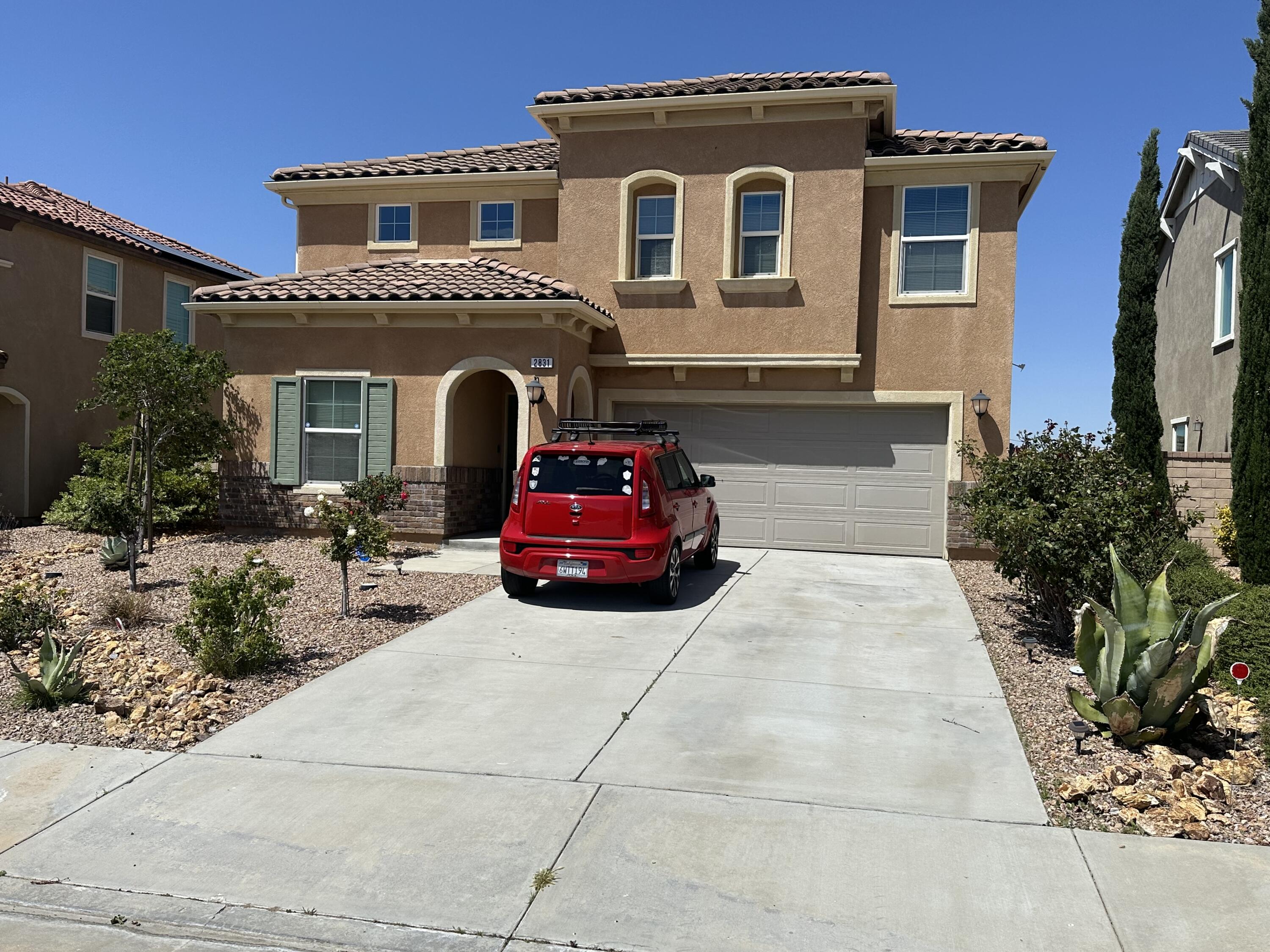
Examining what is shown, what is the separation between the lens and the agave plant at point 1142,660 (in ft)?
17.7

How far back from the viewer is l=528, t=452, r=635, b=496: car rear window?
9406 millimetres

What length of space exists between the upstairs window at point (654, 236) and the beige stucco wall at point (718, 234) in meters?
0.36

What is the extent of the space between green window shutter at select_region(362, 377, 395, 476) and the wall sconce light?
81.9 inches

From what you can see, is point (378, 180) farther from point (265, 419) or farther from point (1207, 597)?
point (1207, 597)

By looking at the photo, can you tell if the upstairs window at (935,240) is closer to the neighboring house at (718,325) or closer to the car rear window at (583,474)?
the neighboring house at (718,325)

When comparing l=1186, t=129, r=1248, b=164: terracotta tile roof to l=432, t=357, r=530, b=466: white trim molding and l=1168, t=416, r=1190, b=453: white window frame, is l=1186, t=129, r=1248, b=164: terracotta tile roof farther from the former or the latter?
l=432, t=357, r=530, b=466: white trim molding

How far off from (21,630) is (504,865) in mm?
5873

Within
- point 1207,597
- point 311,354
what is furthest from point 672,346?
point 1207,597

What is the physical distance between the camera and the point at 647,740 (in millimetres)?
5742

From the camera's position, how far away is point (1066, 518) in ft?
26.1

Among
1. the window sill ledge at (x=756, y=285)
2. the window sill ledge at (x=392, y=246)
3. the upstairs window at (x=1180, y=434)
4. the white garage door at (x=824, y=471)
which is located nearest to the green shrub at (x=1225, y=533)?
the white garage door at (x=824, y=471)

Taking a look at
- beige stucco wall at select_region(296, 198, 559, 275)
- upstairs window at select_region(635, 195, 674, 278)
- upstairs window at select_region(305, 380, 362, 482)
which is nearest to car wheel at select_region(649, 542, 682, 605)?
upstairs window at select_region(305, 380, 362, 482)

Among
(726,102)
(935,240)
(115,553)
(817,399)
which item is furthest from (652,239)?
(115,553)

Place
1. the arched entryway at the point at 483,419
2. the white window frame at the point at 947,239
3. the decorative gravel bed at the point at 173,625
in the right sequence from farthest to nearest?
the white window frame at the point at 947,239 < the arched entryway at the point at 483,419 < the decorative gravel bed at the point at 173,625
